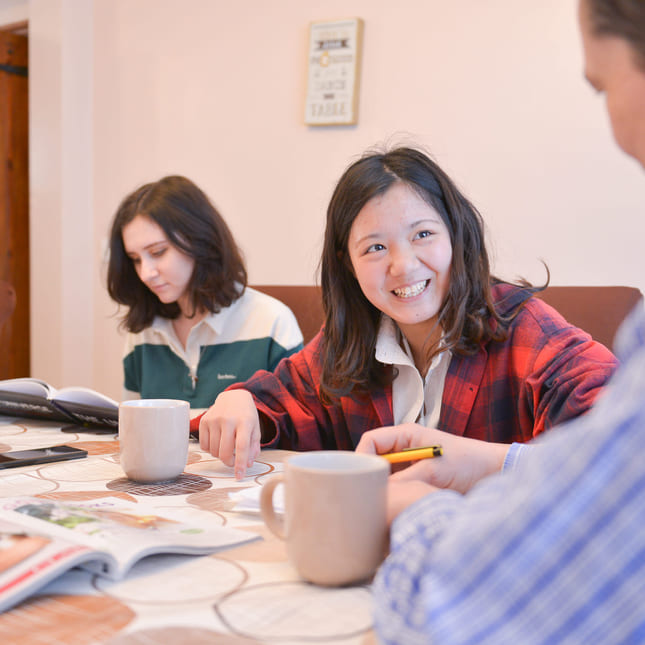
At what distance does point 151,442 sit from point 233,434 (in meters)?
0.15

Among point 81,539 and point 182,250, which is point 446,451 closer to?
point 81,539

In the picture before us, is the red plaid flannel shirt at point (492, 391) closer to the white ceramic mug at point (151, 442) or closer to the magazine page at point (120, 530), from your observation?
the white ceramic mug at point (151, 442)

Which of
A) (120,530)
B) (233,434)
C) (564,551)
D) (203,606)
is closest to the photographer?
(564,551)

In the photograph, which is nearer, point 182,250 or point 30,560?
point 30,560

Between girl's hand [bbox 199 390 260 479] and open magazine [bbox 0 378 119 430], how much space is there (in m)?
0.23

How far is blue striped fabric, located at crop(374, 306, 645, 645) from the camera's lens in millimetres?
352

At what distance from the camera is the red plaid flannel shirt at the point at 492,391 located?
964 mm

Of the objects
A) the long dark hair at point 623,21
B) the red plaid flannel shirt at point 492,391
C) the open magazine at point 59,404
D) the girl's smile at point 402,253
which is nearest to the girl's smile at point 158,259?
the open magazine at point 59,404

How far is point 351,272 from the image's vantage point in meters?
1.28

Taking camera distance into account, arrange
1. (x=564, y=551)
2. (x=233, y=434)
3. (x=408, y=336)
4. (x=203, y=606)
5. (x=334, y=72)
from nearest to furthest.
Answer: (x=564, y=551) < (x=203, y=606) < (x=233, y=434) < (x=408, y=336) < (x=334, y=72)

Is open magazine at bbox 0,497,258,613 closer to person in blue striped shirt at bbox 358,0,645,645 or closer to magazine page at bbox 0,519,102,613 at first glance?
magazine page at bbox 0,519,102,613

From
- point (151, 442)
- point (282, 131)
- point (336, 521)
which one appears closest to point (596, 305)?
point (151, 442)

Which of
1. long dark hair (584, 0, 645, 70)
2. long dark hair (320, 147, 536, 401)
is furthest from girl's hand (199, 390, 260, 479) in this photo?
long dark hair (584, 0, 645, 70)

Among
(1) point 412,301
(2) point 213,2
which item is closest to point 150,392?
(1) point 412,301
